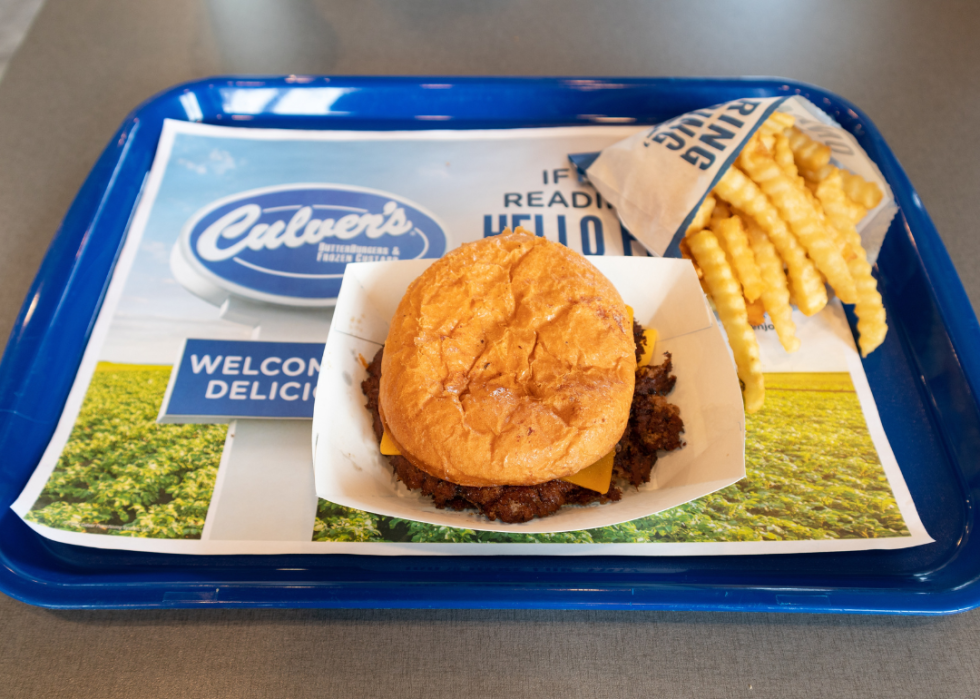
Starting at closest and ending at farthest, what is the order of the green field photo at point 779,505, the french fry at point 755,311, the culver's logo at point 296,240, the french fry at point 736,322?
1. the green field photo at point 779,505
2. the french fry at point 736,322
3. the french fry at point 755,311
4. the culver's logo at point 296,240

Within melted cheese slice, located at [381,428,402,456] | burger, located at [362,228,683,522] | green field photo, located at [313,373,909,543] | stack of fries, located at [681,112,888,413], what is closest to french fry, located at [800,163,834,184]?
stack of fries, located at [681,112,888,413]

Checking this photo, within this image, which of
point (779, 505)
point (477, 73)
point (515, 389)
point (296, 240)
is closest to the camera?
point (515, 389)

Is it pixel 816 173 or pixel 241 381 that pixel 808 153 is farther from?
pixel 241 381

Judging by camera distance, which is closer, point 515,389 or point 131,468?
point 515,389

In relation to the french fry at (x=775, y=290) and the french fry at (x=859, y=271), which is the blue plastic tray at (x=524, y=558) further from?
the french fry at (x=775, y=290)

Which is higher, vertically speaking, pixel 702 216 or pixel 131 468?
pixel 702 216

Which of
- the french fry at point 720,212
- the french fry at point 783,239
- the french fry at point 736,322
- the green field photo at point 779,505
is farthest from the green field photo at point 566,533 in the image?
the french fry at point 720,212

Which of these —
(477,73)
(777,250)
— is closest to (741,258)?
(777,250)
